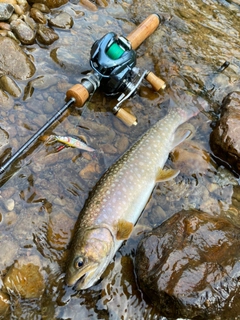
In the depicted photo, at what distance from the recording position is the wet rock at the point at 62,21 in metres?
5.27

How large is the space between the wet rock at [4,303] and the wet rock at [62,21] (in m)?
4.28

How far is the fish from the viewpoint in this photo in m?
3.40

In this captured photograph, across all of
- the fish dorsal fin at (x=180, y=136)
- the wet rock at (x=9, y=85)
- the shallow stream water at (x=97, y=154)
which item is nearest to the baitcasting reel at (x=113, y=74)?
the shallow stream water at (x=97, y=154)

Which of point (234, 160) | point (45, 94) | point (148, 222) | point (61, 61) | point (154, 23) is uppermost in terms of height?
point (154, 23)

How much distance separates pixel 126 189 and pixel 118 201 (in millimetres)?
198

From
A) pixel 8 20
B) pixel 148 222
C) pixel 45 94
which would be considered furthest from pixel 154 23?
pixel 148 222

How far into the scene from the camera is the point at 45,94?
4.61 m

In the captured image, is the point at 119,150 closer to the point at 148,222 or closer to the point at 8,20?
the point at 148,222

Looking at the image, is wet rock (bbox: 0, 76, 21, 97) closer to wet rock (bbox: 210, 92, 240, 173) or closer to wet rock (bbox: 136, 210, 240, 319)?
wet rock (bbox: 136, 210, 240, 319)

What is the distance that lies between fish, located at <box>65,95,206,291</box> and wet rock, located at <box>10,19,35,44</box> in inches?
98.2

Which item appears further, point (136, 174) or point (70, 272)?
point (136, 174)

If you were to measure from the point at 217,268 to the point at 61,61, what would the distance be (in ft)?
12.4

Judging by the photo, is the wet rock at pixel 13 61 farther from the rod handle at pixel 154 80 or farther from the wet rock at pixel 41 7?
the rod handle at pixel 154 80

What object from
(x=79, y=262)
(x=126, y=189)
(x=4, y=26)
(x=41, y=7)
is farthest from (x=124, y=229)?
(x=41, y=7)
